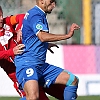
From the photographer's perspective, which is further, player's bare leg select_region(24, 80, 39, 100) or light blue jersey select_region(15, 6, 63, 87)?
light blue jersey select_region(15, 6, 63, 87)

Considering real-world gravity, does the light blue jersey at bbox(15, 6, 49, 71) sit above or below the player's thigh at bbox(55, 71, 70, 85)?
above

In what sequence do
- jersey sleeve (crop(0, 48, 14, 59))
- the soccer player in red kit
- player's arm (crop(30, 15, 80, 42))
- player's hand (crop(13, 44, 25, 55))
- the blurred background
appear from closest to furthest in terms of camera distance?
player's arm (crop(30, 15, 80, 42)) < player's hand (crop(13, 44, 25, 55)) < jersey sleeve (crop(0, 48, 14, 59)) < the soccer player in red kit < the blurred background

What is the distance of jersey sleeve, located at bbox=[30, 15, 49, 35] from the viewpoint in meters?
6.02

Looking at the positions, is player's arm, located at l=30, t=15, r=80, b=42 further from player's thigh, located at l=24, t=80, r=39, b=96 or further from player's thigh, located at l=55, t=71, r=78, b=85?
player's thigh, located at l=55, t=71, r=78, b=85

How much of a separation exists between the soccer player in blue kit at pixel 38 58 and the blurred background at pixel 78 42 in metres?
3.64

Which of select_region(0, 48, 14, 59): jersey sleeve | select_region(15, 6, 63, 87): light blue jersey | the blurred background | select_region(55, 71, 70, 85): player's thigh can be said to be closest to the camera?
select_region(15, 6, 63, 87): light blue jersey

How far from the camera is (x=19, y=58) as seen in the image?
21.0 feet

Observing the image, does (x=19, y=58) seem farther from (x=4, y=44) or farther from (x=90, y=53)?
(x=90, y=53)

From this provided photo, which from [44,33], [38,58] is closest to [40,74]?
[38,58]

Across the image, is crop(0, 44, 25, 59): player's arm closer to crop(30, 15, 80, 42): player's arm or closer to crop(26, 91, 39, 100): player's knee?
crop(30, 15, 80, 42): player's arm

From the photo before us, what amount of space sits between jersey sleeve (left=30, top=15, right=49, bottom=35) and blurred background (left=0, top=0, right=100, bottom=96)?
403 cm

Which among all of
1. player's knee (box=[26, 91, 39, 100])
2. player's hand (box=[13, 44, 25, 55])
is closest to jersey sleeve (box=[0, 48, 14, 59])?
player's hand (box=[13, 44, 25, 55])

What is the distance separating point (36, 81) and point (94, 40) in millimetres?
4705

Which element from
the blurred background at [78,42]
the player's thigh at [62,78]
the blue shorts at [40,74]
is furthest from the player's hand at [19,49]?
the blurred background at [78,42]
